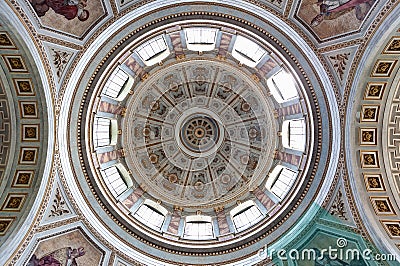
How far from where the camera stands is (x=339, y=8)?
15688mm

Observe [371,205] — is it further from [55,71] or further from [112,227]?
[55,71]

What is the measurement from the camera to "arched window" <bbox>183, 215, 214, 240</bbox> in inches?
801

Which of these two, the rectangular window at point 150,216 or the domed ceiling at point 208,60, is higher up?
the domed ceiling at point 208,60

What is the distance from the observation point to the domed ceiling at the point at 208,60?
16.0 m

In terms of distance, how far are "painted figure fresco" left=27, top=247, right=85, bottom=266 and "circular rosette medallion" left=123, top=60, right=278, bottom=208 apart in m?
5.51

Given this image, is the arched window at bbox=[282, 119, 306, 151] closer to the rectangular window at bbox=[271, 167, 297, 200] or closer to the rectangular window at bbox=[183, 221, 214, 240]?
the rectangular window at bbox=[271, 167, 297, 200]

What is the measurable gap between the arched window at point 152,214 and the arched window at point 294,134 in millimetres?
7034

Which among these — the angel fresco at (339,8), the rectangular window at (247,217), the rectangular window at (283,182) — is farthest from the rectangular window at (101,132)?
the angel fresco at (339,8)

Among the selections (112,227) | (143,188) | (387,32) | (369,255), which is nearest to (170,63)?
(143,188)

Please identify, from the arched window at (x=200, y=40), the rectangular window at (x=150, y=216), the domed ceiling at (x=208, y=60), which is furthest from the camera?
the rectangular window at (x=150, y=216)

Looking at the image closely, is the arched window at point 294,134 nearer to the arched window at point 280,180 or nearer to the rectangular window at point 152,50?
the arched window at point 280,180

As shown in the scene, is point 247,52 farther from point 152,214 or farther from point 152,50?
point 152,214

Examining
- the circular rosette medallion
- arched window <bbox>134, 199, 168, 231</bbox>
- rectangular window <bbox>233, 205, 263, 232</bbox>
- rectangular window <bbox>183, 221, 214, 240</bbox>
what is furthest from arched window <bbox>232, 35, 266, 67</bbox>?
arched window <bbox>134, 199, 168, 231</bbox>

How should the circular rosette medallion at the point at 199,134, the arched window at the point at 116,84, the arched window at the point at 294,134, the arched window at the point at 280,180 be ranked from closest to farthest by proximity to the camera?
the arched window at the point at 294,134 < the arched window at the point at 280,180 < the arched window at the point at 116,84 < the circular rosette medallion at the point at 199,134
